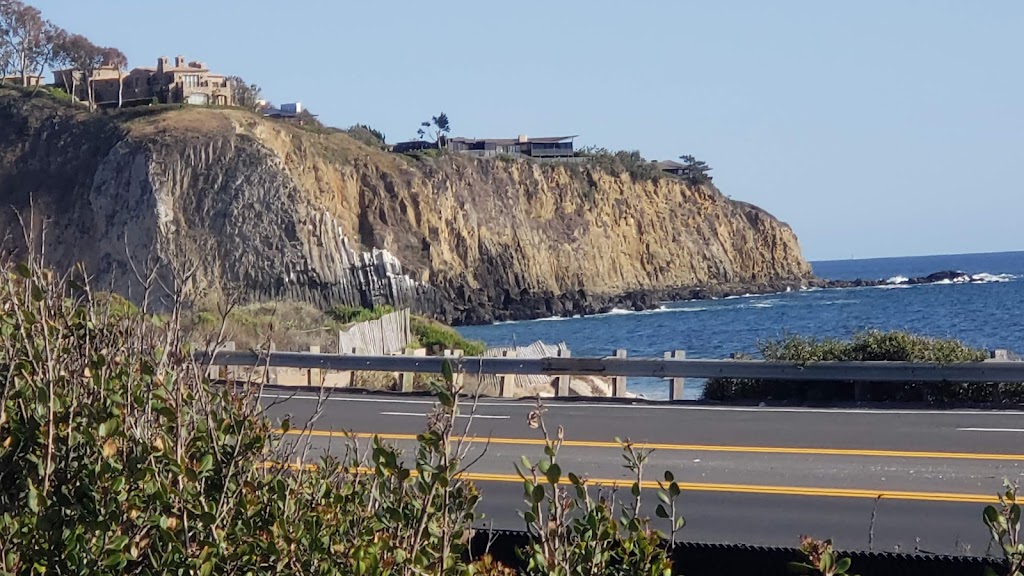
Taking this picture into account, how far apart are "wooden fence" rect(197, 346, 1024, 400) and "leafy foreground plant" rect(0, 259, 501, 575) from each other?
360 inches

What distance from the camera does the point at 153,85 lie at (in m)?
79.4

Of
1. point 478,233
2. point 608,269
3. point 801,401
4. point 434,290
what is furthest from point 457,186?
point 801,401

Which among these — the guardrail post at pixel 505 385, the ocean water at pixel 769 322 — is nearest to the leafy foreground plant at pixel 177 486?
the guardrail post at pixel 505 385

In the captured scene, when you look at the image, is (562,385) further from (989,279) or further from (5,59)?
(989,279)

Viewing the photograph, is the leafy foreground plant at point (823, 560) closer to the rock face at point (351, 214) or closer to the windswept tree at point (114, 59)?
the rock face at point (351, 214)

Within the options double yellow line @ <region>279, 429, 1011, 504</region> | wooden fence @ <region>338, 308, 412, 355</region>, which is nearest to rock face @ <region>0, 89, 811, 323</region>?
wooden fence @ <region>338, 308, 412, 355</region>

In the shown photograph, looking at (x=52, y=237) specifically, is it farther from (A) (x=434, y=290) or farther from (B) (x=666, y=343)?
(B) (x=666, y=343)

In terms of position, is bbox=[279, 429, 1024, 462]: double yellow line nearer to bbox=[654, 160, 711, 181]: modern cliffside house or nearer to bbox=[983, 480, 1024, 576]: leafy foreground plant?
bbox=[983, 480, 1024, 576]: leafy foreground plant

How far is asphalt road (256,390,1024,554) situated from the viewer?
27.8 feet

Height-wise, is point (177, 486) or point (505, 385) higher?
point (177, 486)

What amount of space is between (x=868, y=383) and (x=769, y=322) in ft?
163

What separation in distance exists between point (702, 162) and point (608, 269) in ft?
56.8

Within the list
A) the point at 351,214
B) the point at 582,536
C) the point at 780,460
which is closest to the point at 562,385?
the point at 780,460

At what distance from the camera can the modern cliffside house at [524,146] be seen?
9038 centimetres
